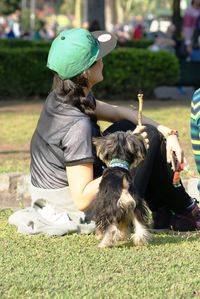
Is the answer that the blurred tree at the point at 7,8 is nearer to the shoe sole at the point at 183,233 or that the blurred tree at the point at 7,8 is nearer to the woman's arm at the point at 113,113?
the woman's arm at the point at 113,113

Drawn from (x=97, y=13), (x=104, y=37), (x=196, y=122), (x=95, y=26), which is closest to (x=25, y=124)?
(x=104, y=37)

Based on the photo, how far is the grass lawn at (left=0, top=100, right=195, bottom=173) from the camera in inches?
348

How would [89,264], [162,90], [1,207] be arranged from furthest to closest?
[162,90], [1,207], [89,264]

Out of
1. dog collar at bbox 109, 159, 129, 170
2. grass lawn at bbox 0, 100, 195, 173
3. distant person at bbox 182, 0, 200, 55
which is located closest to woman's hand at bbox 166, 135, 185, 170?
dog collar at bbox 109, 159, 129, 170

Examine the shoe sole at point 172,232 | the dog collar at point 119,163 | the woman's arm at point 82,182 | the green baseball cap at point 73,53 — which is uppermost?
the green baseball cap at point 73,53

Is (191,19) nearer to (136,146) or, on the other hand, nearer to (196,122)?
(196,122)

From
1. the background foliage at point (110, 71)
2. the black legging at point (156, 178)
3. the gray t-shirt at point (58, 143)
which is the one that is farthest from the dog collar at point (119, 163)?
the background foliage at point (110, 71)

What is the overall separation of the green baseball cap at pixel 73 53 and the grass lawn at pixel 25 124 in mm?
2858

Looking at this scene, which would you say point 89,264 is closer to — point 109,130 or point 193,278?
point 193,278

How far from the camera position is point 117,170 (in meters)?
4.68

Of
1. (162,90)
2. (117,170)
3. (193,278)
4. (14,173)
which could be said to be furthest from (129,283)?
(162,90)

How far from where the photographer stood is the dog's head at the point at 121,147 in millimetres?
4676

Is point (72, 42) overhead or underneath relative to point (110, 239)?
overhead

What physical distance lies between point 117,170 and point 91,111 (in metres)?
0.64
